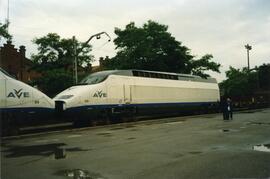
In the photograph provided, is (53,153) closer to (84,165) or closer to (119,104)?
(84,165)

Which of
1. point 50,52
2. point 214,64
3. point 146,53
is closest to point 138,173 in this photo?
point 146,53

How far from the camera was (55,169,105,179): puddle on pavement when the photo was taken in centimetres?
887

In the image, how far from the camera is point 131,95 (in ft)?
→ 94.5

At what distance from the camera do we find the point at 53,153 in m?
12.8

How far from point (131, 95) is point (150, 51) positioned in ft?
91.7

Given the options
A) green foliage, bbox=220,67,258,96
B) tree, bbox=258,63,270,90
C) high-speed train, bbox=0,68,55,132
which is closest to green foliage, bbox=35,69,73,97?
high-speed train, bbox=0,68,55,132

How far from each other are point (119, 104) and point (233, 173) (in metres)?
18.8

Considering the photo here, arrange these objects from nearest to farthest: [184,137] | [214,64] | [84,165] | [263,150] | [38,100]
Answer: [84,165] < [263,150] < [184,137] < [38,100] < [214,64]

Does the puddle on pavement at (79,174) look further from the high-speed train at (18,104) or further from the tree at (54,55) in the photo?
the tree at (54,55)

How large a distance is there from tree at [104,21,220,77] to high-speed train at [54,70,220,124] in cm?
1626

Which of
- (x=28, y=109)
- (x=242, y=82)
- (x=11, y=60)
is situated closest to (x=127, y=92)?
(x=28, y=109)

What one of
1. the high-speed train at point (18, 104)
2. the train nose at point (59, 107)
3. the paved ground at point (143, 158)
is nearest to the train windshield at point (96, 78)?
the train nose at point (59, 107)

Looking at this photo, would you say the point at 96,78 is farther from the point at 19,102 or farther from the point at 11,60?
the point at 11,60

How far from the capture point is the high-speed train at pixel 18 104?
18.4 meters
